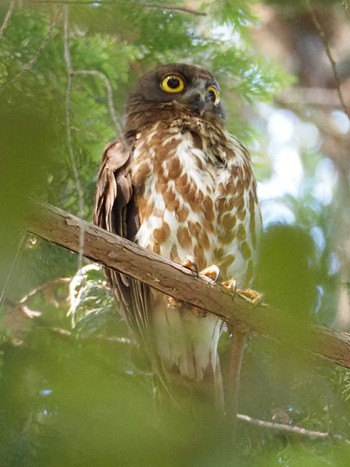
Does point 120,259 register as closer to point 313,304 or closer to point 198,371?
point 198,371

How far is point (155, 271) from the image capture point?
7.38ft

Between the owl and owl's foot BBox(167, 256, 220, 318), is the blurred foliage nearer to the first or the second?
the owl

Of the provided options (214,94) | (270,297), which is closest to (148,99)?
(214,94)

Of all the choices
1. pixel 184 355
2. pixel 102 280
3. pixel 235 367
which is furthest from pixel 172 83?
pixel 235 367

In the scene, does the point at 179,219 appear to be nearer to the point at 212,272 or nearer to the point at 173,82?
the point at 212,272

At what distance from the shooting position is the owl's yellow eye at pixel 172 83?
3.44 metres

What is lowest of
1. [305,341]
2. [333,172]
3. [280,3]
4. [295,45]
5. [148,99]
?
[305,341]

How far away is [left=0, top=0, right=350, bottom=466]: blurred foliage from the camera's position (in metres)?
0.76

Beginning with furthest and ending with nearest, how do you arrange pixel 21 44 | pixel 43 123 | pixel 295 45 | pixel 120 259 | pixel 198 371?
1. pixel 295 45
2. pixel 198 371
3. pixel 21 44
4. pixel 120 259
5. pixel 43 123

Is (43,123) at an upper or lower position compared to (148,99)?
lower

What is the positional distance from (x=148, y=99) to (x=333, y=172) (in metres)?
2.77

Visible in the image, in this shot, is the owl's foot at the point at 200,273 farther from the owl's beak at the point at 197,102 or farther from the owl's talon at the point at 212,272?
the owl's beak at the point at 197,102

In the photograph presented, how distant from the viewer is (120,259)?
2.17 m

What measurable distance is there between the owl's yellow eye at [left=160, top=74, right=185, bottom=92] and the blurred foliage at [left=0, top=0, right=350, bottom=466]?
0.15 meters
